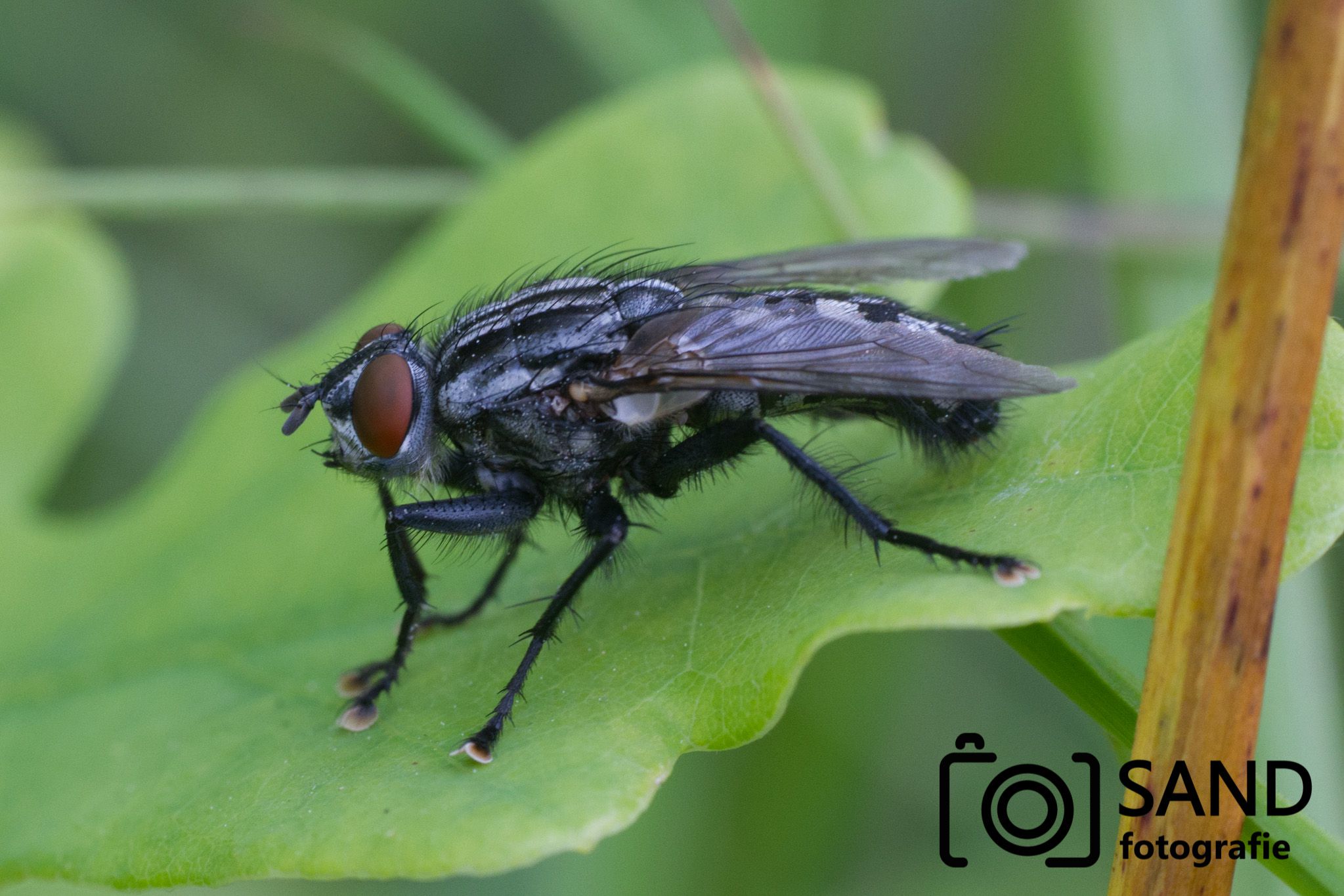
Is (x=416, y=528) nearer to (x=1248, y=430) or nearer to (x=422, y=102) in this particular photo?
(x=1248, y=430)

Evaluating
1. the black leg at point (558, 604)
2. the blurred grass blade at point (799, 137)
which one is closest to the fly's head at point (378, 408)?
the black leg at point (558, 604)

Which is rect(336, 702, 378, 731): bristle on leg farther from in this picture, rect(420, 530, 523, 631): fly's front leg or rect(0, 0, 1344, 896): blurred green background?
rect(0, 0, 1344, 896): blurred green background

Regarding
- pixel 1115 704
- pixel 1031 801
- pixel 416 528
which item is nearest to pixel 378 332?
pixel 416 528

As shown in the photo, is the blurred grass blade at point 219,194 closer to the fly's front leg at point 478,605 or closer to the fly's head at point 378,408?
the fly's head at point 378,408

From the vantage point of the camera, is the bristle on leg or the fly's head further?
the fly's head

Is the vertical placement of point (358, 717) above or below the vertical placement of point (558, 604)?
below

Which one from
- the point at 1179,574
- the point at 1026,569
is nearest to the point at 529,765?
the point at 1026,569

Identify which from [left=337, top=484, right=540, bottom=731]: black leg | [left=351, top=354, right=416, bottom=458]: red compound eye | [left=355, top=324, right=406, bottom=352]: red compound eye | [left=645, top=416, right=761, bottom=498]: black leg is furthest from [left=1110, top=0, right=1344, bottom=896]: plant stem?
[left=355, top=324, right=406, bottom=352]: red compound eye
